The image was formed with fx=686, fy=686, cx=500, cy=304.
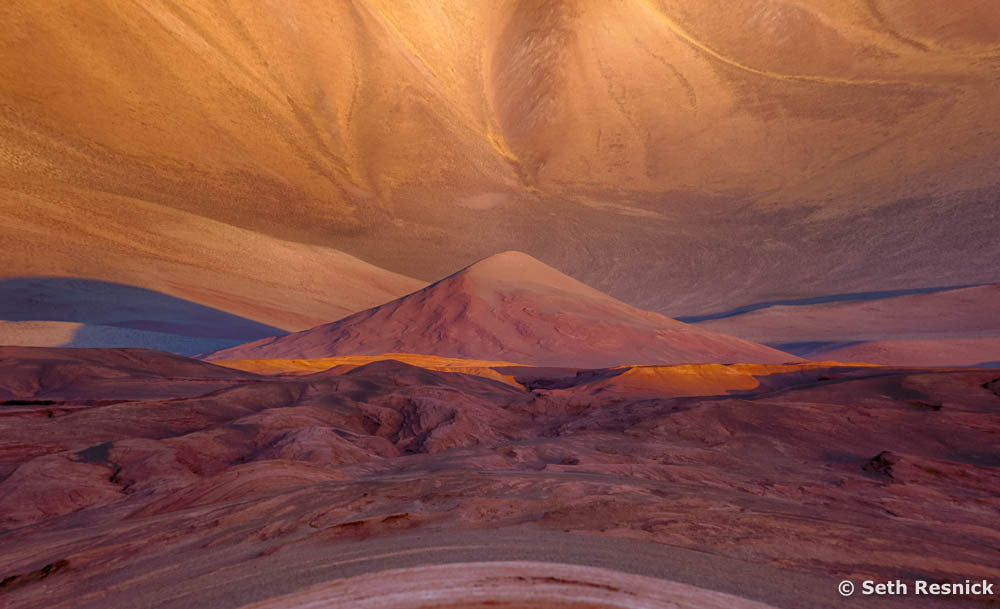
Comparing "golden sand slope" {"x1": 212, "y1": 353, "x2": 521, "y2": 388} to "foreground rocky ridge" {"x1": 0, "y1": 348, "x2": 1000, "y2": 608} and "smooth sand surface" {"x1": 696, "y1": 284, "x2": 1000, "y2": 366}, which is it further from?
"smooth sand surface" {"x1": 696, "y1": 284, "x2": 1000, "y2": 366}

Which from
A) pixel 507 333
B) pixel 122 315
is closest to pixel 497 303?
pixel 507 333

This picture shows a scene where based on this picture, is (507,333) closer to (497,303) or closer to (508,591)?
(497,303)

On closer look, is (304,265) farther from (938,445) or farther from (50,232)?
(938,445)

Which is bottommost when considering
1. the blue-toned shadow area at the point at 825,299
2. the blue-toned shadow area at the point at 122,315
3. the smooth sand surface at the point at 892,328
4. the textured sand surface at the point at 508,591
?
the textured sand surface at the point at 508,591

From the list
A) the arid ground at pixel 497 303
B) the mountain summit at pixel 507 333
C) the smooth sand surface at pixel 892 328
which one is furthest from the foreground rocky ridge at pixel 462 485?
the smooth sand surface at pixel 892 328

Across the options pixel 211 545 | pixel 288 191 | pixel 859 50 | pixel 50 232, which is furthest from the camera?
pixel 859 50

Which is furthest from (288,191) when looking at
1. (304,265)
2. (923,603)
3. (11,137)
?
(923,603)

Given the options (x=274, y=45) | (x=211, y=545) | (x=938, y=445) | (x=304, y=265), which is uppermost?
(x=274, y=45)

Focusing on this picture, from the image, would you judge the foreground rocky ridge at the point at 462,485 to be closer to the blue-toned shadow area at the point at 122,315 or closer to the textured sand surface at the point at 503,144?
the blue-toned shadow area at the point at 122,315
